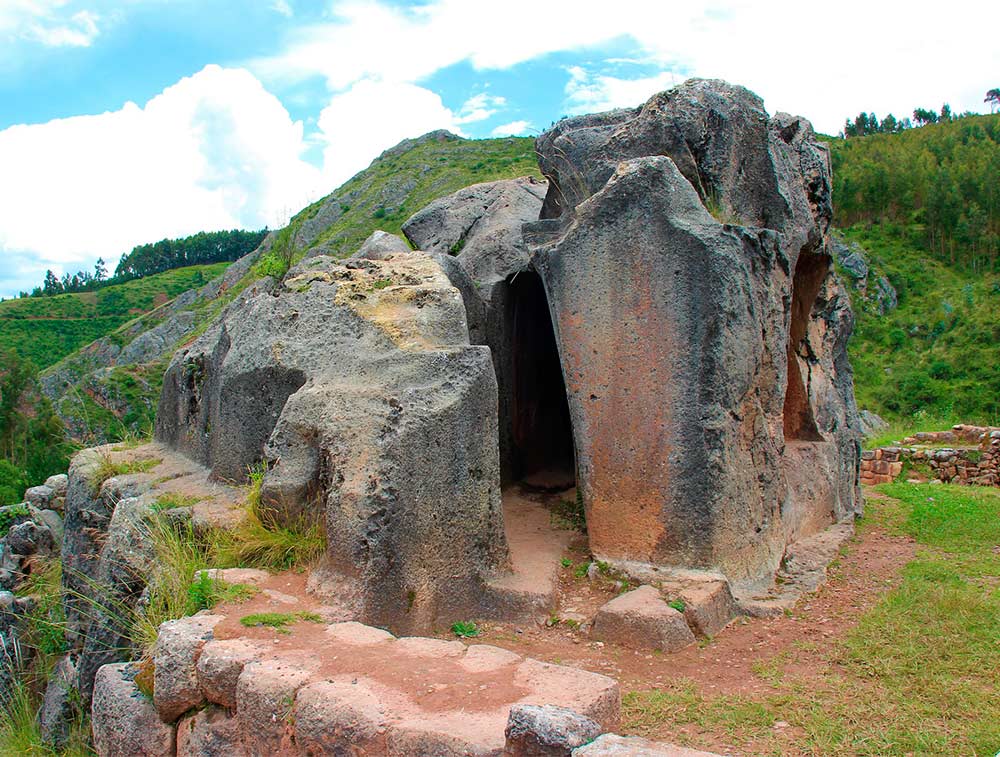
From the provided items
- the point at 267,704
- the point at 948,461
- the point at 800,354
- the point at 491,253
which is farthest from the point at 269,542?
the point at 948,461

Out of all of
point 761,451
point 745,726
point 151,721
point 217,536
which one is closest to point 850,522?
point 761,451

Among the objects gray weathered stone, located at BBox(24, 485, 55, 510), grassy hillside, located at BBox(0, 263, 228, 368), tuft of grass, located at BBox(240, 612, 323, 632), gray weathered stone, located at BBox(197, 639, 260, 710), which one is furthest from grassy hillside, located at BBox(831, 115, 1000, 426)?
grassy hillside, located at BBox(0, 263, 228, 368)

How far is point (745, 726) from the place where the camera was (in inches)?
152

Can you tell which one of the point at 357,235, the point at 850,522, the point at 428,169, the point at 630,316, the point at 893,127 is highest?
the point at 893,127

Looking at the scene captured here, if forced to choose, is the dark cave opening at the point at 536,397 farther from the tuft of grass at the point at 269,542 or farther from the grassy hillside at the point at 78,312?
the grassy hillside at the point at 78,312

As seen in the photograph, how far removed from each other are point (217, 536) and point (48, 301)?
2511 inches

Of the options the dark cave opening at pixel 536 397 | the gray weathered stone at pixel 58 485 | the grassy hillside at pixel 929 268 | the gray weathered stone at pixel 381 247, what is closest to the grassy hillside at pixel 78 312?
the grassy hillside at pixel 929 268

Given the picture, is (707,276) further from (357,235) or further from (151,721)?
(357,235)

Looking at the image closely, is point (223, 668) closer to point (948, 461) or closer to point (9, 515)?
point (9, 515)

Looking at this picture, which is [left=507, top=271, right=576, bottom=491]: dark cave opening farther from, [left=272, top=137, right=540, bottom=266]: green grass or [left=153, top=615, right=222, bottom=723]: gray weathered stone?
[left=272, top=137, right=540, bottom=266]: green grass

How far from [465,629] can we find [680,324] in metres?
2.58

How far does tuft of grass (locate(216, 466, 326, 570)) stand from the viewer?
17.3 ft

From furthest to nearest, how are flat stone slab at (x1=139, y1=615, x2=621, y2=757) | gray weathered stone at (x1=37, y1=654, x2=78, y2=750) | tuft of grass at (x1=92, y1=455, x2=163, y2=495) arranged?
1. tuft of grass at (x1=92, y1=455, x2=163, y2=495)
2. gray weathered stone at (x1=37, y1=654, x2=78, y2=750)
3. flat stone slab at (x1=139, y1=615, x2=621, y2=757)

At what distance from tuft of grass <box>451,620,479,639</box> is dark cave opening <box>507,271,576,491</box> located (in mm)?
3022
